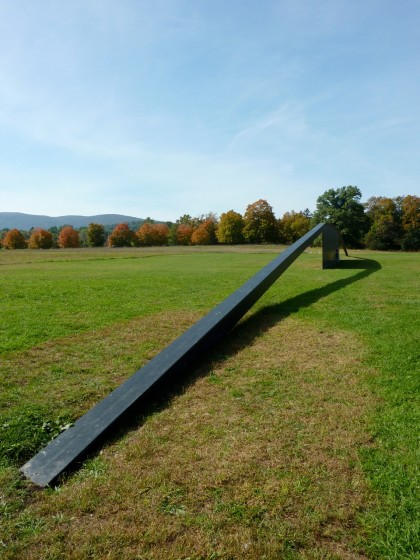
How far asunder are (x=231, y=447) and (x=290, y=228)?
219 ft

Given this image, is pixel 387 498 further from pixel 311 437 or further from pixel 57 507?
pixel 57 507

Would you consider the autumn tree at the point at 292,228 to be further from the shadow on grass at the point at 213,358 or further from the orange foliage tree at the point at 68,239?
the shadow on grass at the point at 213,358

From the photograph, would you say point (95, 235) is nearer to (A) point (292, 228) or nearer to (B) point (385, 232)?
(A) point (292, 228)

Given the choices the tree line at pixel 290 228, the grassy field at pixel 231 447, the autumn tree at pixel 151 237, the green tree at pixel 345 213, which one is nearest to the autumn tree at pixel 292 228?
the tree line at pixel 290 228

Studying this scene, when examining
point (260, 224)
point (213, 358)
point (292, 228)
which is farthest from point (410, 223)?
point (213, 358)

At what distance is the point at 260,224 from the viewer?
67.0 metres

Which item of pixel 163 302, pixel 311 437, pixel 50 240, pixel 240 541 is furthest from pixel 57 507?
pixel 50 240

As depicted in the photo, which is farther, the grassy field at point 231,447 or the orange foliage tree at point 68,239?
the orange foliage tree at point 68,239

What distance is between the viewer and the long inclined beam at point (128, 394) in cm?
321

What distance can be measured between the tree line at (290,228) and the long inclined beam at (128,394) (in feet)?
161

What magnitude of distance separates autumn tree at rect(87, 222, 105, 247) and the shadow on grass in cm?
8382

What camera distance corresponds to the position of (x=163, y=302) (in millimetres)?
10133

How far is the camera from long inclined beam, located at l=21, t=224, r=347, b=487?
3.21 metres

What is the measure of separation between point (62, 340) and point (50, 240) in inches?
3589
